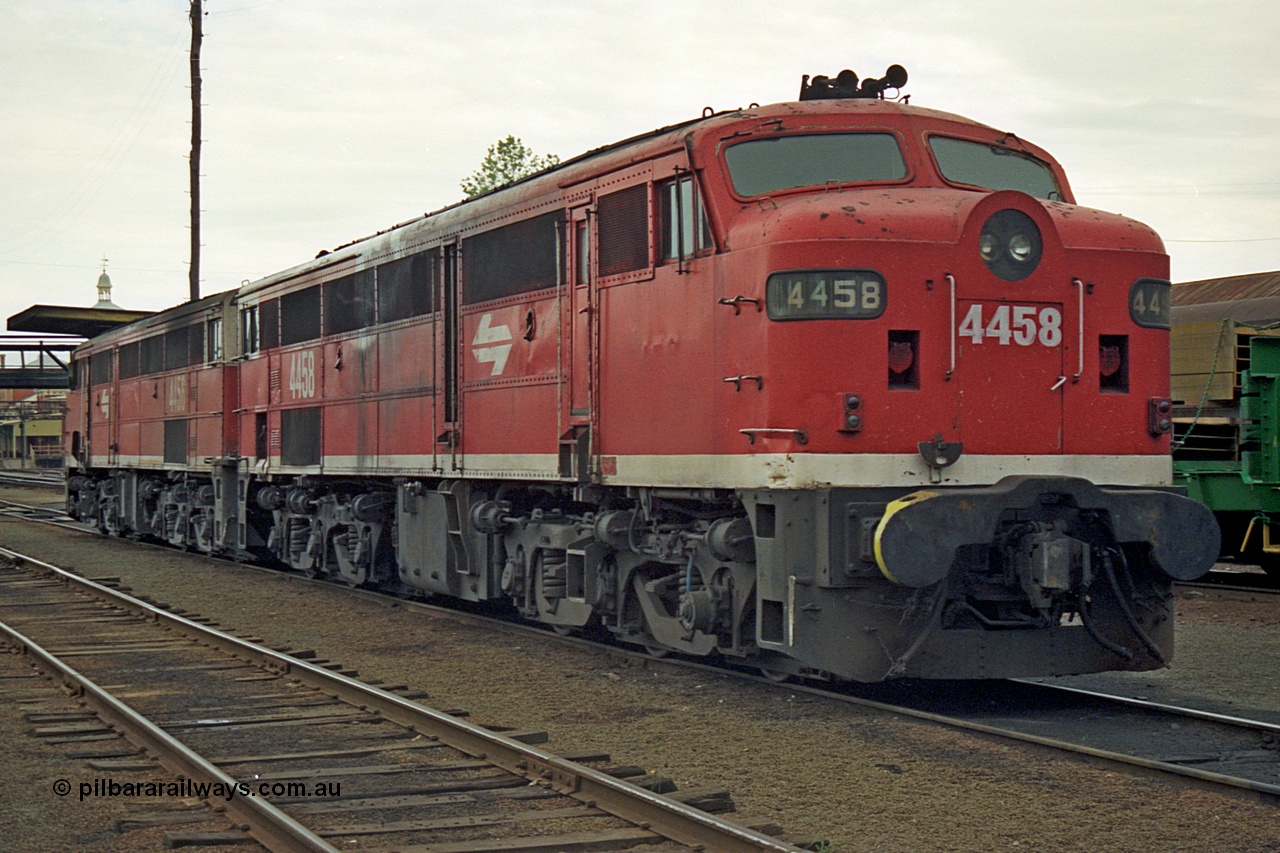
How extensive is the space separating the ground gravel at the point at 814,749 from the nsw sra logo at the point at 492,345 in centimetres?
229

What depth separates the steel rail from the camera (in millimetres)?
5613

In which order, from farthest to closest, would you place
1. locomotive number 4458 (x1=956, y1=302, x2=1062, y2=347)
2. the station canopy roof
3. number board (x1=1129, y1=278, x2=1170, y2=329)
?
1. the station canopy roof
2. number board (x1=1129, y1=278, x2=1170, y2=329)
3. locomotive number 4458 (x1=956, y1=302, x2=1062, y2=347)

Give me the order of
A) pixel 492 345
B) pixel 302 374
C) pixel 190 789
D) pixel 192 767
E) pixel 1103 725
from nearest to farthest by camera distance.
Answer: pixel 190 789, pixel 192 767, pixel 1103 725, pixel 492 345, pixel 302 374

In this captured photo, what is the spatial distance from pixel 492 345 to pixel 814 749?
5.49 metres

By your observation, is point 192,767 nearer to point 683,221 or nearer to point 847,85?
point 683,221

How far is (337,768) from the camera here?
7.05 metres

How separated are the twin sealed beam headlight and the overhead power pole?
26.6 metres

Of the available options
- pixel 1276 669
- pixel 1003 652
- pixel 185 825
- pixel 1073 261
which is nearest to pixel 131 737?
pixel 185 825

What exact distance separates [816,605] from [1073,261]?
2677 millimetres

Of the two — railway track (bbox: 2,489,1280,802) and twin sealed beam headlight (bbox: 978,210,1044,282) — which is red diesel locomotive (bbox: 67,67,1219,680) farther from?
railway track (bbox: 2,489,1280,802)

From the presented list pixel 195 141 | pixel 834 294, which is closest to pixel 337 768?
pixel 834 294

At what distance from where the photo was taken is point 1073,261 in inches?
345

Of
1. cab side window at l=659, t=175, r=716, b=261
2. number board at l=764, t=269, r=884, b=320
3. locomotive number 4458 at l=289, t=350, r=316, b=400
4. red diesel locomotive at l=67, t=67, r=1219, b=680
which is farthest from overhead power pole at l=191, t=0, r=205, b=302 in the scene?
number board at l=764, t=269, r=884, b=320

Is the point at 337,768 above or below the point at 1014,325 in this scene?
below
